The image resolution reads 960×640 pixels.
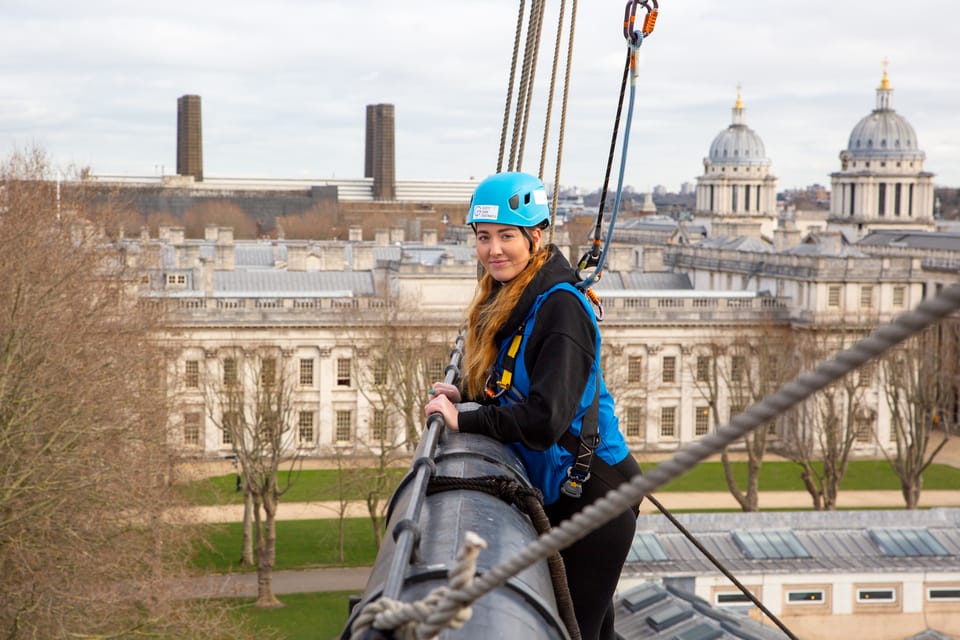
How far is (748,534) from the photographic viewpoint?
1142 inches

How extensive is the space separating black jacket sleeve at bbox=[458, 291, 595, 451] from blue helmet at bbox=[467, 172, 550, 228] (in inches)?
15.8

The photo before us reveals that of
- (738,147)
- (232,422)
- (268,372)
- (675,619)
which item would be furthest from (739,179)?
(675,619)

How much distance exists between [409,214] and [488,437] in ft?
520

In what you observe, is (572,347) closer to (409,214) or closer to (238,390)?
(238,390)

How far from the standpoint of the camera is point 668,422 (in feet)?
193

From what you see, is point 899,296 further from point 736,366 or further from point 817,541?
point 817,541

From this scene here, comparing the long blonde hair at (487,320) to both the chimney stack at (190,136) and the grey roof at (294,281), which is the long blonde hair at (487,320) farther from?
the chimney stack at (190,136)

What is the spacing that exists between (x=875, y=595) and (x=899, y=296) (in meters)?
34.8

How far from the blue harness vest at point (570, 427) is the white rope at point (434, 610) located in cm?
246

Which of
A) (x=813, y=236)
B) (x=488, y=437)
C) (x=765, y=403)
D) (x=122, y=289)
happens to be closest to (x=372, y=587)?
(x=765, y=403)

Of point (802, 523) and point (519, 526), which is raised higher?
point (519, 526)

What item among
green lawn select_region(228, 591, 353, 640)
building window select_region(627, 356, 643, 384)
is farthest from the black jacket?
building window select_region(627, 356, 643, 384)

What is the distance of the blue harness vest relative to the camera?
5234mm

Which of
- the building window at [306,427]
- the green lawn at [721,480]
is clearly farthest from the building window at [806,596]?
the building window at [306,427]
